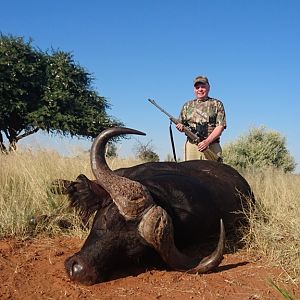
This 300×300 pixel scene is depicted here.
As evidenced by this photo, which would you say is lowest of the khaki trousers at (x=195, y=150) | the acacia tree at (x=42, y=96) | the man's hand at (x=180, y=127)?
the khaki trousers at (x=195, y=150)

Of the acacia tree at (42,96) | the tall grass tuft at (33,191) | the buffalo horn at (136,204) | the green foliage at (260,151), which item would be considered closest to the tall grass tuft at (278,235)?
the buffalo horn at (136,204)

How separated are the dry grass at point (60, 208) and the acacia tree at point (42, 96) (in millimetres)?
13527

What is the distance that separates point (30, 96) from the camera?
21188mm

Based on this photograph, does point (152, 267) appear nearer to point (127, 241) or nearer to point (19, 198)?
point (127, 241)

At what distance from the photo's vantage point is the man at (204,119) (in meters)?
7.30

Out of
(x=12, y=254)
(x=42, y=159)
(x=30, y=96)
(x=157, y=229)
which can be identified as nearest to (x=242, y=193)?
(x=157, y=229)

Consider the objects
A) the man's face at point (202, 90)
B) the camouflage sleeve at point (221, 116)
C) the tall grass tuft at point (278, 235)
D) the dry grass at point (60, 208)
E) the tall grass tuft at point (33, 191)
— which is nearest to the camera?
the tall grass tuft at point (278, 235)

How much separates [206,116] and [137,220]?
14.4 ft

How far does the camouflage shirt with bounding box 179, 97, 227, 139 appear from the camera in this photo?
7340 millimetres

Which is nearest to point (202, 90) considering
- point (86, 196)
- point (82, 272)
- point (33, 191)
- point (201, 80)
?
point (201, 80)

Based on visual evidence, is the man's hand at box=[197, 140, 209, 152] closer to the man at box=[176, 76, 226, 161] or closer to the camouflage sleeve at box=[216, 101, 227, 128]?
the man at box=[176, 76, 226, 161]

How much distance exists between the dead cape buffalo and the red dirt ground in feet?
0.32

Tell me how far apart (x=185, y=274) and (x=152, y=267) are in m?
0.29

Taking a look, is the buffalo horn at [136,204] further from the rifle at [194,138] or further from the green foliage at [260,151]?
the green foliage at [260,151]
